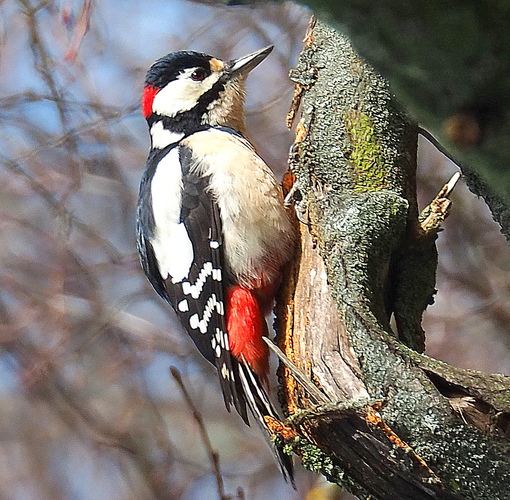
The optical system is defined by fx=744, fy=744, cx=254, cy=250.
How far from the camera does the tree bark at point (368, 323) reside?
1153 mm

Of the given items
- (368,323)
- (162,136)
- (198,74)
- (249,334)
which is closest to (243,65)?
(198,74)

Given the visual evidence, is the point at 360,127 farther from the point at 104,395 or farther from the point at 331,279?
the point at 104,395

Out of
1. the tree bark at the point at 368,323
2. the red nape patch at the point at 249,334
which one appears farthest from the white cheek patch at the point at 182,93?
the red nape patch at the point at 249,334

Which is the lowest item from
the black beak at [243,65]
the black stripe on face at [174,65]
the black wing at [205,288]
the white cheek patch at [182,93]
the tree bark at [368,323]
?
the tree bark at [368,323]

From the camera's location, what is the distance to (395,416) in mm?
1175

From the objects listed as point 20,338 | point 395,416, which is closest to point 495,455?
point 395,416

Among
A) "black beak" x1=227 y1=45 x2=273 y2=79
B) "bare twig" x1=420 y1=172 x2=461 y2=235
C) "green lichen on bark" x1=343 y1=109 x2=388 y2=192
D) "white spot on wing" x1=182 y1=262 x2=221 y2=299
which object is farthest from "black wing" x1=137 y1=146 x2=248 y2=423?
"bare twig" x1=420 y1=172 x2=461 y2=235

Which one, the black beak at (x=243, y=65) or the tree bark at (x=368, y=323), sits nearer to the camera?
the tree bark at (x=368, y=323)

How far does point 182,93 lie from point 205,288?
651 millimetres

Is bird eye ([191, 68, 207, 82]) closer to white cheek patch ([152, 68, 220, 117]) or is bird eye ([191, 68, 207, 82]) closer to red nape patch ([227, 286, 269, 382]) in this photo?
white cheek patch ([152, 68, 220, 117])

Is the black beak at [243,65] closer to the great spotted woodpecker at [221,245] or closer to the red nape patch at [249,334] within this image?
the great spotted woodpecker at [221,245]

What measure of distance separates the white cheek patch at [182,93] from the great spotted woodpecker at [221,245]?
95 mm

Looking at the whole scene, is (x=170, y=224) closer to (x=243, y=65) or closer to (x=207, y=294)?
(x=207, y=294)

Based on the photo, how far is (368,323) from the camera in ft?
4.28
